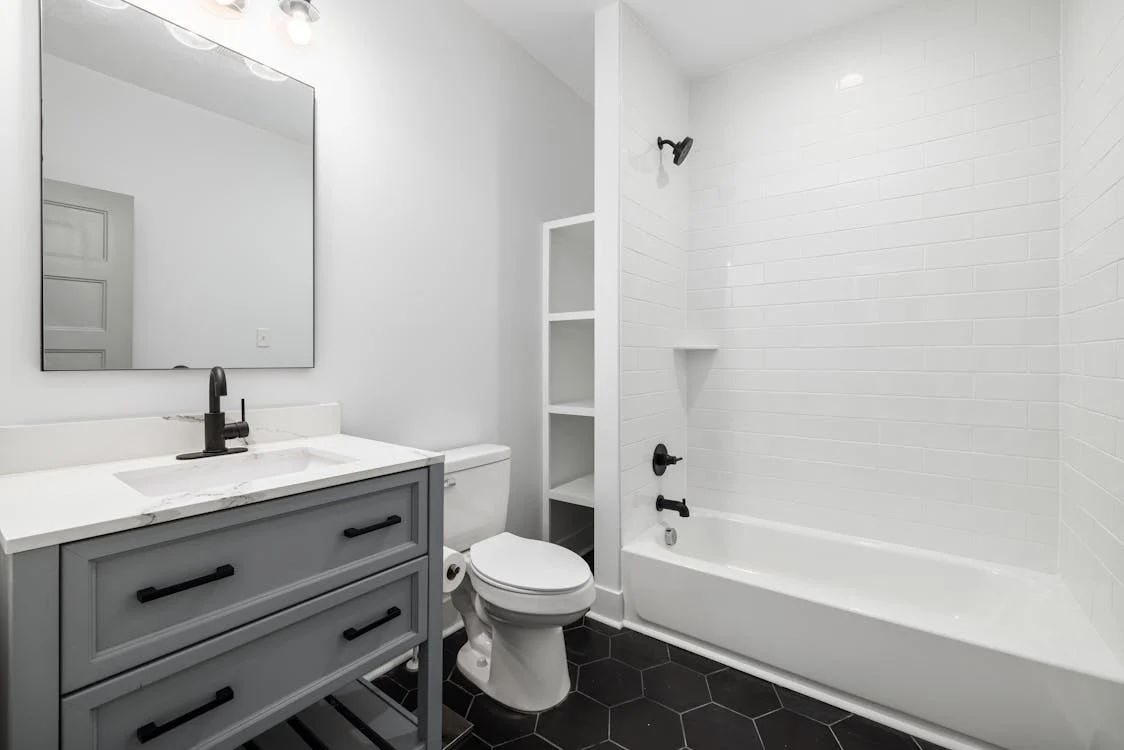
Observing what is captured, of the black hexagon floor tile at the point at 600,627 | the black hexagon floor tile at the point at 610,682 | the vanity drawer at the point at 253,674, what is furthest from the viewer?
the black hexagon floor tile at the point at 600,627

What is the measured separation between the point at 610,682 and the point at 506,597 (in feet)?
1.80

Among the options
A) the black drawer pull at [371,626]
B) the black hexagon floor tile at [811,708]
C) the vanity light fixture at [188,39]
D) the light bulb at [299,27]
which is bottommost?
the black hexagon floor tile at [811,708]

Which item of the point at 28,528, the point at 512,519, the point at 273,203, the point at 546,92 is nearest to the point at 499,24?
the point at 546,92

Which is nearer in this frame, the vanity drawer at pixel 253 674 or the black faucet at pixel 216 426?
the vanity drawer at pixel 253 674

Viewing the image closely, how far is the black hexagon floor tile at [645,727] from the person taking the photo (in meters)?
1.48

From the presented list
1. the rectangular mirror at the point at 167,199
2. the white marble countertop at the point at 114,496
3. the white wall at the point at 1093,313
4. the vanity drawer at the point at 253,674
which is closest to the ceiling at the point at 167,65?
the rectangular mirror at the point at 167,199

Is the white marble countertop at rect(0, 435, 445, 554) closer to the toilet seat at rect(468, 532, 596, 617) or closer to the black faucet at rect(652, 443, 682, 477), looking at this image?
the toilet seat at rect(468, 532, 596, 617)

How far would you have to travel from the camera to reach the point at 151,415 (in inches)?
51.1

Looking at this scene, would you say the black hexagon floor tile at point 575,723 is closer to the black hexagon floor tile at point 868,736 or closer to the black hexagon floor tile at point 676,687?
the black hexagon floor tile at point 676,687

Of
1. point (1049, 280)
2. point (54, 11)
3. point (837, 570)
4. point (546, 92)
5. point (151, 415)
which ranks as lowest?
point (837, 570)

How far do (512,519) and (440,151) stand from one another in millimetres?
1645

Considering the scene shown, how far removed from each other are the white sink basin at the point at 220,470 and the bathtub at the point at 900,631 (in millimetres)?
1315

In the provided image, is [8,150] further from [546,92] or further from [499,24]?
[546,92]

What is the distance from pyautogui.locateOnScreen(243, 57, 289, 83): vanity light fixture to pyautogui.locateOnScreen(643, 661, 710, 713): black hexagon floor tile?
2287 mm
